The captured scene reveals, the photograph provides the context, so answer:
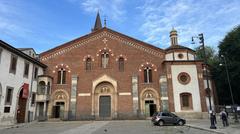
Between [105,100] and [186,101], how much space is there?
11654 millimetres

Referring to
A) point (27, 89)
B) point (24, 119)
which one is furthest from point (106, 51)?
point (24, 119)

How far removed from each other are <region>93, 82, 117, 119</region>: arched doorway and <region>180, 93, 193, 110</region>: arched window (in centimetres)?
951

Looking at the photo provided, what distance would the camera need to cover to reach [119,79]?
106 ft

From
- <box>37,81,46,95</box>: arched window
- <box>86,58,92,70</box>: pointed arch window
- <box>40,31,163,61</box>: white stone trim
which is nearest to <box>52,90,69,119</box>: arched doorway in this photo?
<box>37,81,46,95</box>: arched window

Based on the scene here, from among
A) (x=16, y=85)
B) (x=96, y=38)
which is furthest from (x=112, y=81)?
(x=16, y=85)

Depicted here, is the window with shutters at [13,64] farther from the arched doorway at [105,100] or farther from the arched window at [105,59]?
the arched window at [105,59]

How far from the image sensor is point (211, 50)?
57.3 m

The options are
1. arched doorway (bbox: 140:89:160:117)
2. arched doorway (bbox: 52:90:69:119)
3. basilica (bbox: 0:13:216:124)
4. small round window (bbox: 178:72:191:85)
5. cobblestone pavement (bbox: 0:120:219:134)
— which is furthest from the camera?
arched doorway (bbox: 52:90:69:119)

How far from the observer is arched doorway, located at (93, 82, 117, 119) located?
31250 millimetres

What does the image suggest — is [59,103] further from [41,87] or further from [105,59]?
[105,59]

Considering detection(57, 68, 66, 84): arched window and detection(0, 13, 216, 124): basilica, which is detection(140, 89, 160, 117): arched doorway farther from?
detection(57, 68, 66, 84): arched window

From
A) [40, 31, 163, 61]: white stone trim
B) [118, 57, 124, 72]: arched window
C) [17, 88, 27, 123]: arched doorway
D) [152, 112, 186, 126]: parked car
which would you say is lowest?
[152, 112, 186, 126]: parked car

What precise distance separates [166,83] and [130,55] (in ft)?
23.0

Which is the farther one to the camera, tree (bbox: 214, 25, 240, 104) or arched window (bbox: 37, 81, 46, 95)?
tree (bbox: 214, 25, 240, 104)
